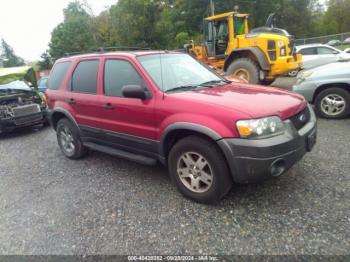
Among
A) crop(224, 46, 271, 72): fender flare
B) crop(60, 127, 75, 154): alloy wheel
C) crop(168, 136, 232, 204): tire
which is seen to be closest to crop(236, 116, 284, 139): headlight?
crop(168, 136, 232, 204): tire

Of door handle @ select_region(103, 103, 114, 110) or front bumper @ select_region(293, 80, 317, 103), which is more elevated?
door handle @ select_region(103, 103, 114, 110)

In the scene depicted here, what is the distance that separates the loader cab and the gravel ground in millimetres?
7499

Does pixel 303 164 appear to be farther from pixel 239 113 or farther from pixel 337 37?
pixel 337 37

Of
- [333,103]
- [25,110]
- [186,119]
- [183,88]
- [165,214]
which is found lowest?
[165,214]

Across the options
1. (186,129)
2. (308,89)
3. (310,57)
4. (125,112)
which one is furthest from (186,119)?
(310,57)

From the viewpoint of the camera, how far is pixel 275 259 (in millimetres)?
2465

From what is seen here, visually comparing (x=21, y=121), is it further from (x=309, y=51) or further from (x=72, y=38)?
(x=72, y=38)

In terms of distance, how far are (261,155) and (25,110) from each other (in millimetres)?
6723

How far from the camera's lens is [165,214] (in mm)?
3232

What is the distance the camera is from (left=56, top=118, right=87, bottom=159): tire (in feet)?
16.3

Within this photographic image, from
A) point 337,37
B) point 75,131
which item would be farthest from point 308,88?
point 337,37

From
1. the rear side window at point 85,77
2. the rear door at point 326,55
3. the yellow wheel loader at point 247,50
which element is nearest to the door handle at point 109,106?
the rear side window at point 85,77

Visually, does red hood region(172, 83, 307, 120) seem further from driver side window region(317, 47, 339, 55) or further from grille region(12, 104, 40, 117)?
driver side window region(317, 47, 339, 55)

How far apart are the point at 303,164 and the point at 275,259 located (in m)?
2.01
